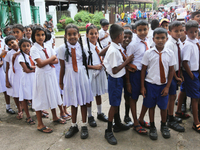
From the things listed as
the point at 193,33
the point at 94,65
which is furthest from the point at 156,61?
the point at 94,65

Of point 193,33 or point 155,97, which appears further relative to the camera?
point 193,33

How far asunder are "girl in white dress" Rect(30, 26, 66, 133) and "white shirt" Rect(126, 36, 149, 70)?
1.22 meters

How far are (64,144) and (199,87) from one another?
228 cm

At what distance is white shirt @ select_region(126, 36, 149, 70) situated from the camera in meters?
2.54

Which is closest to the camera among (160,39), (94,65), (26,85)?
(160,39)

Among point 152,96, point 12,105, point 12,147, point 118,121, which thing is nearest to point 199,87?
point 152,96

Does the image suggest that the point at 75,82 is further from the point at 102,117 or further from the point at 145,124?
the point at 145,124

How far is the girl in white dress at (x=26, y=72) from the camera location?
3.03m

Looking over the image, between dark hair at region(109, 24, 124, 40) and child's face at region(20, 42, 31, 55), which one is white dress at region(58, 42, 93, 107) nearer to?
dark hair at region(109, 24, 124, 40)

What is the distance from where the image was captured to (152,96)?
99.1 inches

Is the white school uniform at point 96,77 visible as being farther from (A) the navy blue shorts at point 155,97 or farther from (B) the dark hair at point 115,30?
(A) the navy blue shorts at point 155,97

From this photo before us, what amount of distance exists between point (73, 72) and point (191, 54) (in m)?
1.85

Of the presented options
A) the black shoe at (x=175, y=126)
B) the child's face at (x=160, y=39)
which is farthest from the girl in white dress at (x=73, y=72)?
the black shoe at (x=175, y=126)

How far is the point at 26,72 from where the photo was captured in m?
3.06
